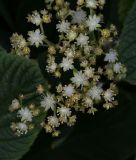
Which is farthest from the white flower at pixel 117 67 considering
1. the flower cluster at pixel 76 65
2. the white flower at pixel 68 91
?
the white flower at pixel 68 91

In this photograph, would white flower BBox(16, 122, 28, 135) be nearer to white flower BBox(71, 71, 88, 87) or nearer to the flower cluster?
the flower cluster

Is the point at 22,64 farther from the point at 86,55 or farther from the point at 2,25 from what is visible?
the point at 2,25

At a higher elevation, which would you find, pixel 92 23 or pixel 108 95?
pixel 92 23

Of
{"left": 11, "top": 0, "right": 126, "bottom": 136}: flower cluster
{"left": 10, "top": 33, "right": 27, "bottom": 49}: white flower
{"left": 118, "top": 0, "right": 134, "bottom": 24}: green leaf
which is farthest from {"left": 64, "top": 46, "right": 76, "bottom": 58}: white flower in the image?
{"left": 118, "top": 0, "right": 134, "bottom": 24}: green leaf

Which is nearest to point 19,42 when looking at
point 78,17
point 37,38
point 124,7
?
point 37,38

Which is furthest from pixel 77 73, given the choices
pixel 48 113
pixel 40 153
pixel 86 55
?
pixel 40 153

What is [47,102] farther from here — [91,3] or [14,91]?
[91,3]
